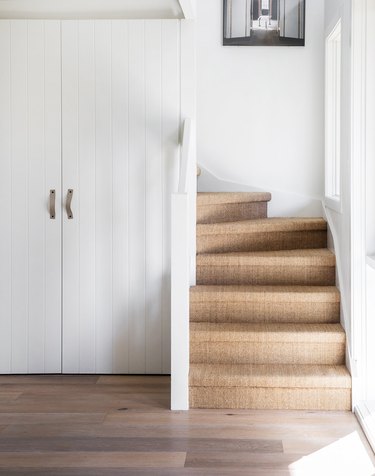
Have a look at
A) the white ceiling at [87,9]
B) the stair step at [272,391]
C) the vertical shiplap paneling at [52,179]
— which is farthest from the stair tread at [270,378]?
the white ceiling at [87,9]

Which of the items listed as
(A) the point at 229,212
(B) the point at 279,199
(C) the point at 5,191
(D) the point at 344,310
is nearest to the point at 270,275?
(D) the point at 344,310

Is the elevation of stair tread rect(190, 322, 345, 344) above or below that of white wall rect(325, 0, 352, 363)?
below

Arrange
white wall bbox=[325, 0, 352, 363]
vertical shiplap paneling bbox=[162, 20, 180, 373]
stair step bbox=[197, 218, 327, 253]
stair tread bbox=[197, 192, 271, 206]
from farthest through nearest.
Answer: stair tread bbox=[197, 192, 271, 206] < stair step bbox=[197, 218, 327, 253] < vertical shiplap paneling bbox=[162, 20, 180, 373] < white wall bbox=[325, 0, 352, 363]

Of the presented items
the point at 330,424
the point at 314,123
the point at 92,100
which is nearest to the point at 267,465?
the point at 330,424

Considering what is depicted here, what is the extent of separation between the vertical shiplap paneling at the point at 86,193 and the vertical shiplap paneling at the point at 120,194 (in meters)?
0.13

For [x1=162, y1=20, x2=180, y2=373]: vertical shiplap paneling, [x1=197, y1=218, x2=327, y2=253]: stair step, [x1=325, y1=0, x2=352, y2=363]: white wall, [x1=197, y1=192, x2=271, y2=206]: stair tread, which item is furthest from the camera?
[x1=197, y1=192, x2=271, y2=206]: stair tread

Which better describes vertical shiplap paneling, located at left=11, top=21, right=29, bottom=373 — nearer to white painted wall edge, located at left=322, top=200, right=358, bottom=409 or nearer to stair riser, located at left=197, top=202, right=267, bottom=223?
stair riser, located at left=197, top=202, right=267, bottom=223

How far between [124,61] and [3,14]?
2.62 feet

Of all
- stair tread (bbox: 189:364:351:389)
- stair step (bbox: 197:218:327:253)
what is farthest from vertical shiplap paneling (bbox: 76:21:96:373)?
stair tread (bbox: 189:364:351:389)

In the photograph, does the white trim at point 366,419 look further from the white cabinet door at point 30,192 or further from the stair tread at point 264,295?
the white cabinet door at point 30,192

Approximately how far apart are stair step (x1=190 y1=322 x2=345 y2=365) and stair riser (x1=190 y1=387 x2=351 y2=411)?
241 mm

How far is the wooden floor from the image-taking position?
3.03 meters

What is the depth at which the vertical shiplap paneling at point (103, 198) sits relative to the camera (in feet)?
14.5

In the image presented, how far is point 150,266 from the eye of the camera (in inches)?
175
